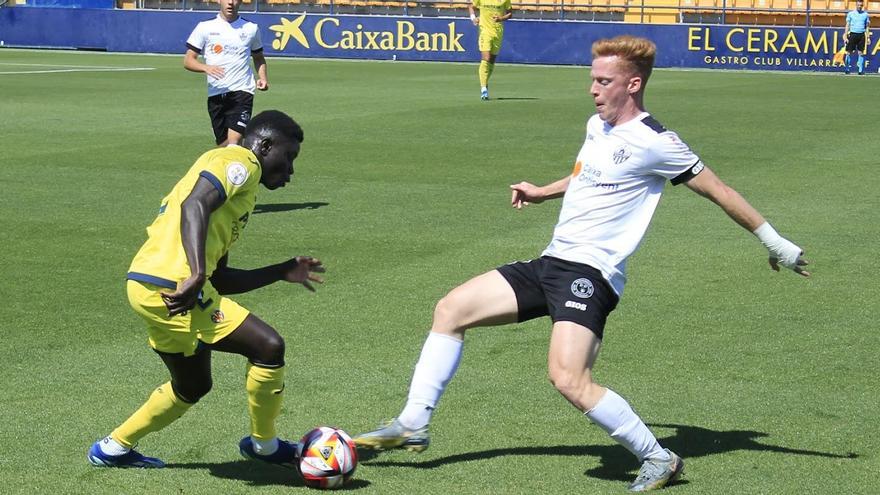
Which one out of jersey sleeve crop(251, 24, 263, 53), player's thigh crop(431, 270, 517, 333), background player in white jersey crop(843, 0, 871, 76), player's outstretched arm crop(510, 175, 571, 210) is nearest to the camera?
player's thigh crop(431, 270, 517, 333)

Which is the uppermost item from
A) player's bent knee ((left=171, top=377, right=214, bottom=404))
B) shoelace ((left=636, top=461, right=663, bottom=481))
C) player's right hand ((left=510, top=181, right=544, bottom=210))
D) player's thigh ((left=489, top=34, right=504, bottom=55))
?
player's right hand ((left=510, top=181, right=544, bottom=210))

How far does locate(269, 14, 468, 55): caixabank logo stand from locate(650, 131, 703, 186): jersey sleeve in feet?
118

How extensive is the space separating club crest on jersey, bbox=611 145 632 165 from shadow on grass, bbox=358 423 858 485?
4.49 feet

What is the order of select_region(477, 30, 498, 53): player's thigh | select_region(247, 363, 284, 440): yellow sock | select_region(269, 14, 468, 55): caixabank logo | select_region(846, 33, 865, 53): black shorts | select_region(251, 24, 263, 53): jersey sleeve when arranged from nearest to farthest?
1. select_region(247, 363, 284, 440): yellow sock
2. select_region(251, 24, 263, 53): jersey sleeve
3. select_region(477, 30, 498, 53): player's thigh
4. select_region(846, 33, 865, 53): black shorts
5. select_region(269, 14, 468, 55): caixabank logo

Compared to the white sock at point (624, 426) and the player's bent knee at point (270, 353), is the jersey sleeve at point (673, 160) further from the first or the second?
the player's bent knee at point (270, 353)

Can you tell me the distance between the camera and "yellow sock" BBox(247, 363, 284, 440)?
5477mm

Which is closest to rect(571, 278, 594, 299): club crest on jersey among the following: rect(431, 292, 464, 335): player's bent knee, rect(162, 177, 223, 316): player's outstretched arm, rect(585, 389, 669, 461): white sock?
rect(585, 389, 669, 461): white sock

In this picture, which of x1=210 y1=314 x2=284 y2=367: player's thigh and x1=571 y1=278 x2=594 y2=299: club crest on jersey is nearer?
x1=210 y1=314 x2=284 y2=367: player's thigh

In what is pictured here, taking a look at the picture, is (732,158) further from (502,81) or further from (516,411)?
(502,81)

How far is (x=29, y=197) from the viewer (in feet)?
43.9

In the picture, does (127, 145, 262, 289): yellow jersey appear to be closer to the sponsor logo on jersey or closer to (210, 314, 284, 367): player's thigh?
(210, 314, 284, 367): player's thigh

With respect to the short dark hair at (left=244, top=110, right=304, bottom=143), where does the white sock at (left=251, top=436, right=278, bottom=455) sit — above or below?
below

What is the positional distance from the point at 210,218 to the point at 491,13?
23.0 metres

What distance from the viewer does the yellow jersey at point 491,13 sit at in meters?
27.5
